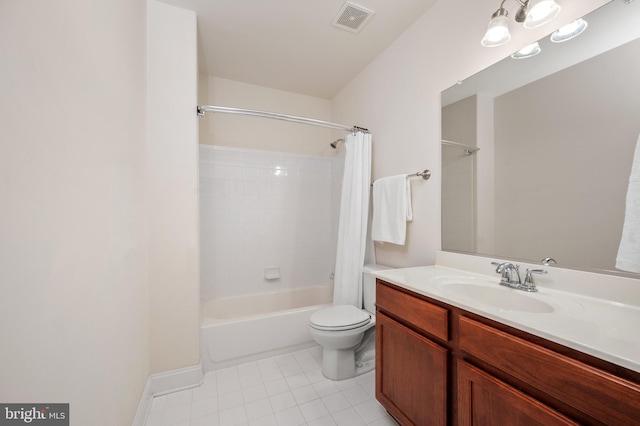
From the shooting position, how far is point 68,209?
2.39 feet

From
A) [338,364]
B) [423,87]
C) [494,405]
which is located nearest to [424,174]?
[423,87]

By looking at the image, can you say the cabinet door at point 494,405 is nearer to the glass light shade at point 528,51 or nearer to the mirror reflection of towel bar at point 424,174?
the mirror reflection of towel bar at point 424,174

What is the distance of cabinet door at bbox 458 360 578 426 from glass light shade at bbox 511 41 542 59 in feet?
4.60

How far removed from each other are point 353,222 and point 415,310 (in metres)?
1.04

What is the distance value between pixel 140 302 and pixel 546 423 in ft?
5.86

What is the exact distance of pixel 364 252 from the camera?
6.86 feet

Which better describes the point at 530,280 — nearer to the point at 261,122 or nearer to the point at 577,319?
the point at 577,319

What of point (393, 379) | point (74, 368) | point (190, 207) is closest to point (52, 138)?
point (74, 368)

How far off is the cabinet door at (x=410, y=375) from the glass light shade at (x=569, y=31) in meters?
1.41

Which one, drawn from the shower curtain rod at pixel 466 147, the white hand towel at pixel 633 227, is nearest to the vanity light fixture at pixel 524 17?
the shower curtain rod at pixel 466 147

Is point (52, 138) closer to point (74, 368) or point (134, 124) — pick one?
point (74, 368)

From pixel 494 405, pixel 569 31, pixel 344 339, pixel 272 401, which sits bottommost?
pixel 272 401

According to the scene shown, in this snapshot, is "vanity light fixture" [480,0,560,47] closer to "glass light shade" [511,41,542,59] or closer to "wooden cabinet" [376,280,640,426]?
"glass light shade" [511,41,542,59]

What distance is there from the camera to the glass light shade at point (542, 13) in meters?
0.99
